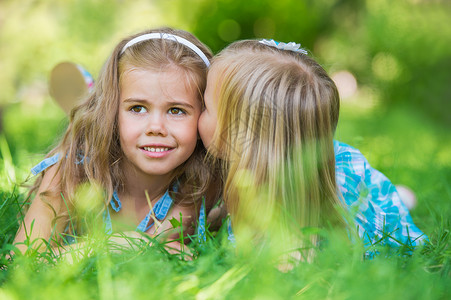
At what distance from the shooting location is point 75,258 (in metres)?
1.49

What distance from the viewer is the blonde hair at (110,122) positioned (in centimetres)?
197

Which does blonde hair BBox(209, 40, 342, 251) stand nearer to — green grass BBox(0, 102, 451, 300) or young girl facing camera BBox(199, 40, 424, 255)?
young girl facing camera BBox(199, 40, 424, 255)

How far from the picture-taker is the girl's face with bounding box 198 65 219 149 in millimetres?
1874

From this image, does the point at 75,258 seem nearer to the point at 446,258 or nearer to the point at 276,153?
the point at 276,153

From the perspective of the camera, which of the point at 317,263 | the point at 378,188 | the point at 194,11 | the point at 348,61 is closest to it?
the point at 317,263

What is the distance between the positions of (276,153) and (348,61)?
905cm

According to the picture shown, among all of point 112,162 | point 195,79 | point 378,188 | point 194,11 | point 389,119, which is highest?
point 194,11

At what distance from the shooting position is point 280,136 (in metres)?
1.72

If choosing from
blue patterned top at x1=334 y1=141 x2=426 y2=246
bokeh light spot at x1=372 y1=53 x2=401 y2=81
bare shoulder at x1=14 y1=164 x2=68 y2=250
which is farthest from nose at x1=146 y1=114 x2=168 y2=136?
bokeh light spot at x1=372 y1=53 x2=401 y2=81

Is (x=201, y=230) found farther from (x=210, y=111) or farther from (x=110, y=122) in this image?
(x=110, y=122)

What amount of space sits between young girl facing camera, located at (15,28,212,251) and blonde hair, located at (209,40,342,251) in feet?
0.69

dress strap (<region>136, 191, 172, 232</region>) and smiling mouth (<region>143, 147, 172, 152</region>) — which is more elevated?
smiling mouth (<region>143, 147, 172, 152</region>)

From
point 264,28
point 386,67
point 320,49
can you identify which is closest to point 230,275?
point 386,67

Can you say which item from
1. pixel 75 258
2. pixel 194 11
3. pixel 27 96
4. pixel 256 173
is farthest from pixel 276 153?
pixel 27 96
